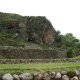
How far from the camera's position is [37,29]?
64562mm

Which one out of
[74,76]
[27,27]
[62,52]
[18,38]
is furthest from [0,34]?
[74,76]

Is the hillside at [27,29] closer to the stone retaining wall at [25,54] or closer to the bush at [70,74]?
the stone retaining wall at [25,54]

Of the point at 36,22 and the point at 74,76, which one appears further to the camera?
the point at 36,22

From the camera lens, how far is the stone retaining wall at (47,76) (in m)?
7.70

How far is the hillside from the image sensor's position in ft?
184

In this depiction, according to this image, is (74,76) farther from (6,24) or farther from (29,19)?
(29,19)

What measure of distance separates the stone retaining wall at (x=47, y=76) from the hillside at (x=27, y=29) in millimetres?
42234

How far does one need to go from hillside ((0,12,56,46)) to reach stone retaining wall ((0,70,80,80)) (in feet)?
139

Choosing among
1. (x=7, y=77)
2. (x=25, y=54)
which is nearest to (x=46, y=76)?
(x=7, y=77)

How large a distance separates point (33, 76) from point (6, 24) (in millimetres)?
51034

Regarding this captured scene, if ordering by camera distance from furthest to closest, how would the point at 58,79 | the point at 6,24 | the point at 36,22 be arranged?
the point at 36,22, the point at 6,24, the point at 58,79

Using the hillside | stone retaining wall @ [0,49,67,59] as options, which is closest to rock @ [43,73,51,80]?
stone retaining wall @ [0,49,67,59]

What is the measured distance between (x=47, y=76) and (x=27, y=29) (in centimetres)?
5431

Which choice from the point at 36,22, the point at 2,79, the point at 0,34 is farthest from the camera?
the point at 36,22
